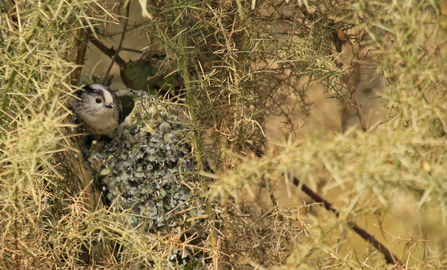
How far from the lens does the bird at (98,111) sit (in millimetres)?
1077

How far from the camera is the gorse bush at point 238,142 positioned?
0.53 m

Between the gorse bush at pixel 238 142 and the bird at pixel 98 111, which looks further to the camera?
the bird at pixel 98 111

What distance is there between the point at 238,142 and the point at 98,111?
0.39 meters

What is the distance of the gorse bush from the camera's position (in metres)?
0.53

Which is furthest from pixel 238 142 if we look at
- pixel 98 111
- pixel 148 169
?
pixel 98 111

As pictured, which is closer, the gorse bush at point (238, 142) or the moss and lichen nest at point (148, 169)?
the gorse bush at point (238, 142)

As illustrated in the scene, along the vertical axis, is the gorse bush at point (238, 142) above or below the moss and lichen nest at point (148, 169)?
above

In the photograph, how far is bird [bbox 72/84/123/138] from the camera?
1.08 m

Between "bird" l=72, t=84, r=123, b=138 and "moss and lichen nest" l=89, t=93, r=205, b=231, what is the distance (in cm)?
3

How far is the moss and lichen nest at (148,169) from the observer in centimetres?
100

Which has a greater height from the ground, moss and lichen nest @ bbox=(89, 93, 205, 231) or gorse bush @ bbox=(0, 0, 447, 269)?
gorse bush @ bbox=(0, 0, 447, 269)

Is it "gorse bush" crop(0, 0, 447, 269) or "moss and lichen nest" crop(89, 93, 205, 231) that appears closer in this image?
"gorse bush" crop(0, 0, 447, 269)

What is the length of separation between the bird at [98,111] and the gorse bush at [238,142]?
117 mm

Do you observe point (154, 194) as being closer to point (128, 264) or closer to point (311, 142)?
point (128, 264)
